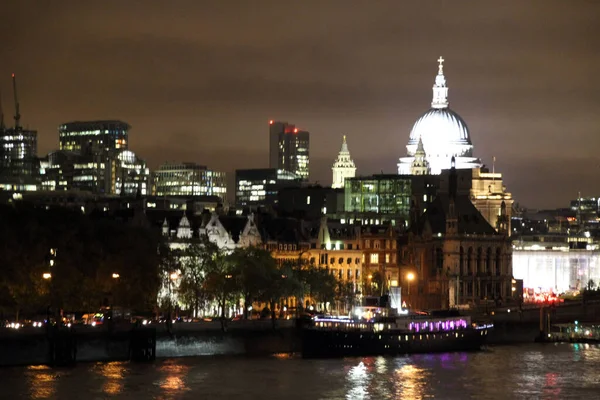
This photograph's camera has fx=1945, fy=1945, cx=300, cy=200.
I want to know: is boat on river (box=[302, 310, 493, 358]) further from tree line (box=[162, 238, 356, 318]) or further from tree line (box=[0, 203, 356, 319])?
tree line (box=[0, 203, 356, 319])

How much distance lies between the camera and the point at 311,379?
114m

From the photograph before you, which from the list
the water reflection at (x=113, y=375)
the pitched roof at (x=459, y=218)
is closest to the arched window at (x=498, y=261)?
the pitched roof at (x=459, y=218)

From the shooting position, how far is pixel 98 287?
437 feet

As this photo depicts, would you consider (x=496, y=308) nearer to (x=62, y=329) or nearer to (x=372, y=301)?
(x=372, y=301)

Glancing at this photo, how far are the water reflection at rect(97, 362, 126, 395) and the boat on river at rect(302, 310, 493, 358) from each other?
641 inches

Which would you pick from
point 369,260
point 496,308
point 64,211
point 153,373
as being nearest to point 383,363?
point 153,373

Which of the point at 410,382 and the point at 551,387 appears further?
the point at 410,382

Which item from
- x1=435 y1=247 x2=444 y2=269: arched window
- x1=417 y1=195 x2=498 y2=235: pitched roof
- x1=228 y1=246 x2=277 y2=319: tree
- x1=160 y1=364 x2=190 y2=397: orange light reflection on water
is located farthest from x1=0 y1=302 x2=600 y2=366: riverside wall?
x1=417 y1=195 x2=498 y2=235: pitched roof

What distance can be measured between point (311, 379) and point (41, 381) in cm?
1616

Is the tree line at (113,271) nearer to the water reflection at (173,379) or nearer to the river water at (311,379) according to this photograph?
the river water at (311,379)

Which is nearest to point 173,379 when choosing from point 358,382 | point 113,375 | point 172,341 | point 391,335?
point 113,375

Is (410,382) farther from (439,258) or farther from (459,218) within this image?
(459,218)

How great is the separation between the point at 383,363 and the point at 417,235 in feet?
195

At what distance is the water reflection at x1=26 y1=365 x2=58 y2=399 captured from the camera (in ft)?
339
